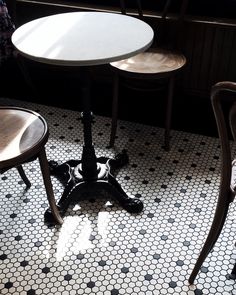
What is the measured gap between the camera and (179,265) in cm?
159

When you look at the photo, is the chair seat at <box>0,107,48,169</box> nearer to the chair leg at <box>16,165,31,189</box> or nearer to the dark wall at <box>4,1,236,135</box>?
the chair leg at <box>16,165,31,189</box>

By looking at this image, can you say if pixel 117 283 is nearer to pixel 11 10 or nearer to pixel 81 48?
pixel 81 48

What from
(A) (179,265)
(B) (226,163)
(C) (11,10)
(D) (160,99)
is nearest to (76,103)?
(D) (160,99)

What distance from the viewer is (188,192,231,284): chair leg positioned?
133cm

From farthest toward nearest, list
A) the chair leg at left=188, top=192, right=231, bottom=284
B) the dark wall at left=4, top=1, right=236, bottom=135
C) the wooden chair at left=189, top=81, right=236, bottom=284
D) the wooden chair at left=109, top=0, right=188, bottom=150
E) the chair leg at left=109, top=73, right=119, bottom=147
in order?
the dark wall at left=4, top=1, right=236, bottom=135, the chair leg at left=109, top=73, right=119, bottom=147, the wooden chair at left=109, top=0, right=188, bottom=150, the chair leg at left=188, top=192, right=231, bottom=284, the wooden chair at left=189, top=81, right=236, bottom=284

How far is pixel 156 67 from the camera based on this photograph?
2.07m

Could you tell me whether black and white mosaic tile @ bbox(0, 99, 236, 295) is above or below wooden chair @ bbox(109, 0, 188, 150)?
below

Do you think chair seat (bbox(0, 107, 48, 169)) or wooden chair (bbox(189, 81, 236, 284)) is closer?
wooden chair (bbox(189, 81, 236, 284))

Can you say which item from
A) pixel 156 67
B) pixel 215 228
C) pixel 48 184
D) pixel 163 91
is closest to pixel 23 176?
pixel 48 184

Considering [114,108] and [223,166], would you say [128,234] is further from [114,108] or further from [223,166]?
[114,108]

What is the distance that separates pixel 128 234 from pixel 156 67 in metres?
0.92

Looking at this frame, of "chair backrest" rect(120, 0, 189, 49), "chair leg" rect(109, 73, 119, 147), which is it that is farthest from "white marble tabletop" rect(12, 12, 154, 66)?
"chair backrest" rect(120, 0, 189, 49)

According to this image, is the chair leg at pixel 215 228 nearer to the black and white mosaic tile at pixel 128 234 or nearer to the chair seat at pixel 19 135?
the black and white mosaic tile at pixel 128 234

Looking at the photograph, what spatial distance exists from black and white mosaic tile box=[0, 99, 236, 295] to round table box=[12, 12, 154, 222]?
8cm
